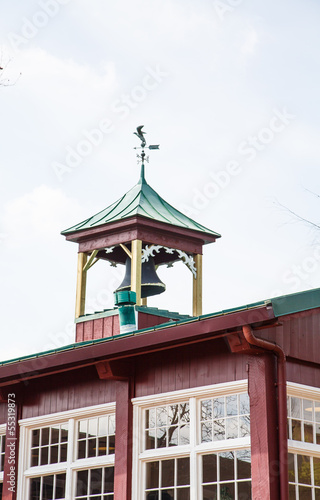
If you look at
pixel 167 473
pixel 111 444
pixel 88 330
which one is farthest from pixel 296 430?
pixel 88 330

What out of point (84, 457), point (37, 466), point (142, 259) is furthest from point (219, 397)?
point (142, 259)

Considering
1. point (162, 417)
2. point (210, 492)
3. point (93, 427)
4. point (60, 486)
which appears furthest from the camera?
point (60, 486)

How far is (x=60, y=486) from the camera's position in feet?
37.3

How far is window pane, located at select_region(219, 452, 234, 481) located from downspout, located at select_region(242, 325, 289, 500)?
27.3 inches

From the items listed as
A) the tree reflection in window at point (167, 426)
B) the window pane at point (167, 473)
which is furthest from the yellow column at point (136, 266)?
the window pane at point (167, 473)

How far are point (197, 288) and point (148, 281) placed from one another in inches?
37.7

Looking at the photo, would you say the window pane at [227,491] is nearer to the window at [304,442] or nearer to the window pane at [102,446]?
the window at [304,442]

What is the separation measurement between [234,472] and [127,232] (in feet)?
19.3

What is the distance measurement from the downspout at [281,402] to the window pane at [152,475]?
6.11ft

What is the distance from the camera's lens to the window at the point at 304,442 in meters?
9.46

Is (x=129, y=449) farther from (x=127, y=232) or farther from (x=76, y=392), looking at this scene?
(x=127, y=232)

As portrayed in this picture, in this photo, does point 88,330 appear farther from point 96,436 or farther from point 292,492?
point 292,492

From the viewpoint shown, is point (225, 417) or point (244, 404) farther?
point (225, 417)

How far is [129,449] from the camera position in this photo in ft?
34.5
